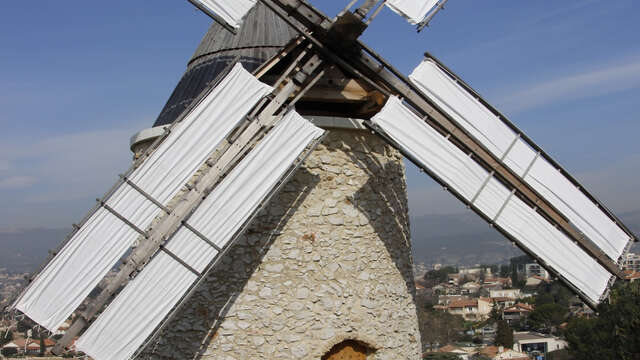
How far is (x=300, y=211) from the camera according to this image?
5363 mm

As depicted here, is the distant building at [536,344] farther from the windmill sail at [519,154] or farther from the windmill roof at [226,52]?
the windmill roof at [226,52]

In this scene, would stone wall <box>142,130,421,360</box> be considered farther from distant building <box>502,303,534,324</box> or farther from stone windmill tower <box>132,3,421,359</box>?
distant building <box>502,303,534,324</box>

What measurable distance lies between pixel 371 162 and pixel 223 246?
1773mm

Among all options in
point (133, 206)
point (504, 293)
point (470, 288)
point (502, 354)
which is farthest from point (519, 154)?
point (470, 288)

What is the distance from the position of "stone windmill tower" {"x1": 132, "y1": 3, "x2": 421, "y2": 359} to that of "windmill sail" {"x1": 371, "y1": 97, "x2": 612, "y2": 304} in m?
0.52

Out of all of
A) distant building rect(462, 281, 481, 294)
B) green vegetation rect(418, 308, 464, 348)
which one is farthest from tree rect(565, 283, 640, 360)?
distant building rect(462, 281, 481, 294)

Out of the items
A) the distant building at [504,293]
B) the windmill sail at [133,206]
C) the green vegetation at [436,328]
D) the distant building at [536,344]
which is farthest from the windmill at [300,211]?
the distant building at [504,293]

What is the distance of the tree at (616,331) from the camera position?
90.4 ft

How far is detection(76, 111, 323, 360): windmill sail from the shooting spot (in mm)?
4355

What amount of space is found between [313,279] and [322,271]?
0.35ft

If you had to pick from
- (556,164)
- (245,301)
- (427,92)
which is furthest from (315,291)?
(556,164)

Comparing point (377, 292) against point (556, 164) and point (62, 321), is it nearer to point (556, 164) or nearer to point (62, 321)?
point (556, 164)

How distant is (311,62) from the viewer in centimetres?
519

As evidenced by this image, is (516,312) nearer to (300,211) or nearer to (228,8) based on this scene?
(300,211)
